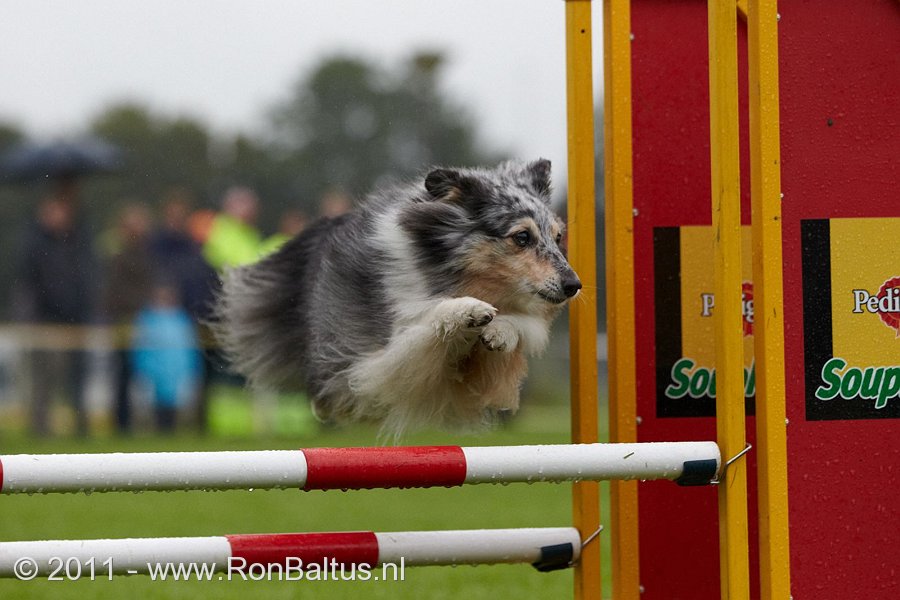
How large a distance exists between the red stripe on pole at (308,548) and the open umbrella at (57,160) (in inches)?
280

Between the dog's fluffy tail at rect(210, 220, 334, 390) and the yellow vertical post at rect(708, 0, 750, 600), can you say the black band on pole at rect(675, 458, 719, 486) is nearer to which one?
the yellow vertical post at rect(708, 0, 750, 600)

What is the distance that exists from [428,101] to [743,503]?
11517mm

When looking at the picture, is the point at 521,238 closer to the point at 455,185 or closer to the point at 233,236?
the point at 455,185

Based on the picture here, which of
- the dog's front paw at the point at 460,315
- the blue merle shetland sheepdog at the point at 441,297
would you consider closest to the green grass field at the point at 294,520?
the blue merle shetland sheepdog at the point at 441,297

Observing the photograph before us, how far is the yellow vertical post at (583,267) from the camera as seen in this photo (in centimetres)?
362

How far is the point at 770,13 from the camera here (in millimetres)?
3062

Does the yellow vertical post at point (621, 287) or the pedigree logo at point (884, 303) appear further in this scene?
the yellow vertical post at point (621, 287)

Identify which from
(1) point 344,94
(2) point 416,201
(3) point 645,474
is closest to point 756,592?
(3) point 645,474

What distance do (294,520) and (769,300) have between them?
4.31 metres

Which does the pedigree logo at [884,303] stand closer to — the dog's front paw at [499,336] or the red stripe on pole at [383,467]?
the dog's front paw at [499,336]

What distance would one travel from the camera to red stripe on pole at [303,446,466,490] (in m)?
2.88

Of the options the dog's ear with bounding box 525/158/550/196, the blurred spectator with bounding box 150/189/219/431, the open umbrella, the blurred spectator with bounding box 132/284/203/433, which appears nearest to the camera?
the dog's ear with bounding box 525/158/550/196

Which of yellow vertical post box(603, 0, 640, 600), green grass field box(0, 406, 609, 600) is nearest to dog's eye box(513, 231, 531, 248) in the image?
yellow vertical post box(603, 0, 640, 600)

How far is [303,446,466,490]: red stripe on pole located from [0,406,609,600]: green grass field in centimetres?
132
